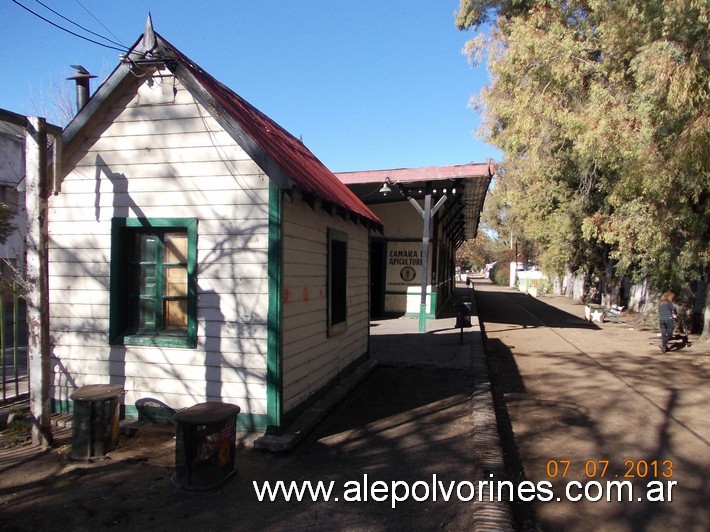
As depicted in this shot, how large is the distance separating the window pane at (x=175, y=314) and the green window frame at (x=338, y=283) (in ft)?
6.55

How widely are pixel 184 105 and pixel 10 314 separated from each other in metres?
19.2

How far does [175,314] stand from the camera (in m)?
5.82

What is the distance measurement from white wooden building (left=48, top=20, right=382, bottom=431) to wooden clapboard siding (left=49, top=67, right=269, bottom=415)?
0.01 metres

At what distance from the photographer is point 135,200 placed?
5.75 m

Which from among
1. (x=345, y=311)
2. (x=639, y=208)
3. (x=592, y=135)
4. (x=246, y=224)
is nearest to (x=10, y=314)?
(x=345, y=311)

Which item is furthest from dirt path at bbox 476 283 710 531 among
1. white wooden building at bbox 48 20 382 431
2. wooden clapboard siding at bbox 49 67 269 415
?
wooden clapboard siding at bbox 49 67 269 415

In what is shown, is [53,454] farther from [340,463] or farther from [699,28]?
[699,28]

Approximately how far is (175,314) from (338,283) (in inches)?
106

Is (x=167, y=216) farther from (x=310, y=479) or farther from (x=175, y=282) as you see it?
(x=310, y=479)

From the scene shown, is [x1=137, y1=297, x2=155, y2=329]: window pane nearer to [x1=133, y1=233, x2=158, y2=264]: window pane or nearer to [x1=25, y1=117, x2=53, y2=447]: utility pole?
[x1=133, y1=233, x2=158, y2=264]: window pane

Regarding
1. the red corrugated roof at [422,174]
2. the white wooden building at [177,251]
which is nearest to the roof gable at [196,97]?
the white wooden building at [177,251]

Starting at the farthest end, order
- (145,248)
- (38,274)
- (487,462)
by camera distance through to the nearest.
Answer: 1. (145,248)
2. (38,274)
3. (487,462)

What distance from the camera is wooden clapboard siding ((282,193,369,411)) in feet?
18.4

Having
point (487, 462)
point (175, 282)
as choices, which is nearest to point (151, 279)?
point (175, 282)
